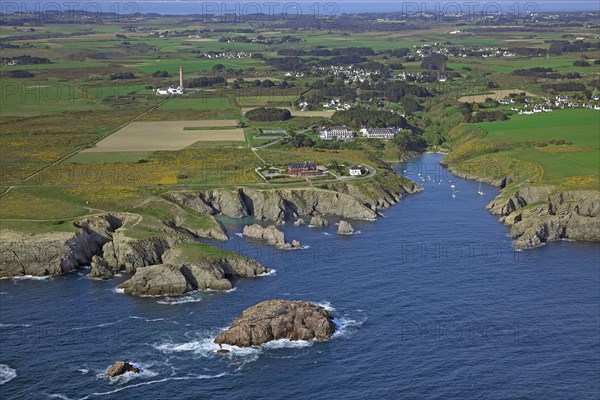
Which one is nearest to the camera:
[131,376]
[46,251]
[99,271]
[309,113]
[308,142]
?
[131,376]

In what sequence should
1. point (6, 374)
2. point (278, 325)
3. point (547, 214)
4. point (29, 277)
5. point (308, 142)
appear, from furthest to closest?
point (308, 142) → point (547, 214) → point (29, 277) → point (278, 325) → point (6, 374)

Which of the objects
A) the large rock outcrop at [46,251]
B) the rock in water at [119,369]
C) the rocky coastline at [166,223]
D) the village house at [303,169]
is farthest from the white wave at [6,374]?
the village house at [303,169]

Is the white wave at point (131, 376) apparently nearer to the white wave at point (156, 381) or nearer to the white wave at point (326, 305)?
the white wave at point (156, 381)

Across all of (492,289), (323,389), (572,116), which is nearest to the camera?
(323,389)

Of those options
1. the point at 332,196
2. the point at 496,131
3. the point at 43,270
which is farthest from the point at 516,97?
the point at 43,270

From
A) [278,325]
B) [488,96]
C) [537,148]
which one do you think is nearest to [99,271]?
[278,325]

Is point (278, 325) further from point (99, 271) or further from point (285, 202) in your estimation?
point (285, 202)

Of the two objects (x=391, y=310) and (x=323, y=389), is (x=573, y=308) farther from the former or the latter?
(x=323, y=389)
